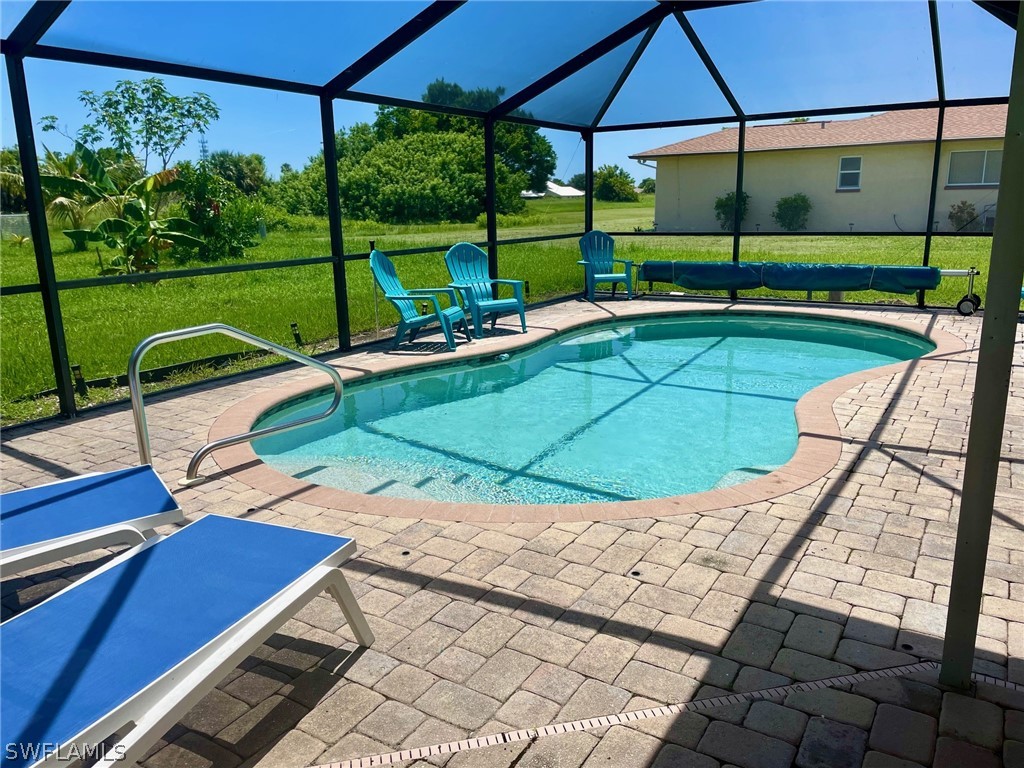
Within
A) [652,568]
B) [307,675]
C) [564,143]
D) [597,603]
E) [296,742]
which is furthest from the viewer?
[564,143]

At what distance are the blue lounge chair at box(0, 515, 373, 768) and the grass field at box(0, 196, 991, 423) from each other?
4.26 meters

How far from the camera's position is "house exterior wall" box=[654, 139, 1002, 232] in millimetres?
15445

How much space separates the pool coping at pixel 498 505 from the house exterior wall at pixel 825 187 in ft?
→ 30.0

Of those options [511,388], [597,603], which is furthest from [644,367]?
[597,603]

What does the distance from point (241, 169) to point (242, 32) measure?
1470 cm

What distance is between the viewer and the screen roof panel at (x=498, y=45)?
7.00 m

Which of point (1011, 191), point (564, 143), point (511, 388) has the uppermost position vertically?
point (564, 143)

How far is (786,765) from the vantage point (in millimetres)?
1979

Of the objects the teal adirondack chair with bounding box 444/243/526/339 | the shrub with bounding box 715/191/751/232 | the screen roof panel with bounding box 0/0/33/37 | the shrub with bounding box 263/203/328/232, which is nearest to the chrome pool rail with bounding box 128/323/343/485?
the screen roof panel with bounding box 0/0/33/37

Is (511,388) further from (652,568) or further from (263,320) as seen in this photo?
(263,320)

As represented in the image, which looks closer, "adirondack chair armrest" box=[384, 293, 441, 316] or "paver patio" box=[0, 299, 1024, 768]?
"paver patio" box=[0, 299, 1024, 768]

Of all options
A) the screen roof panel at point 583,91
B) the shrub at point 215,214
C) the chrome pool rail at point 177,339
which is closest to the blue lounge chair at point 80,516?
the chrome pool rail at point 177,339

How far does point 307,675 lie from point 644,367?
6.00 metres

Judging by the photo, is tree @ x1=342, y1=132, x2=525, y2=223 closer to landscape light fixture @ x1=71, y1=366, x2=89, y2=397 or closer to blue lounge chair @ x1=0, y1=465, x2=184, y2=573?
landscape light fixture @ x1=71, y1=366, x2=89, y2=397
